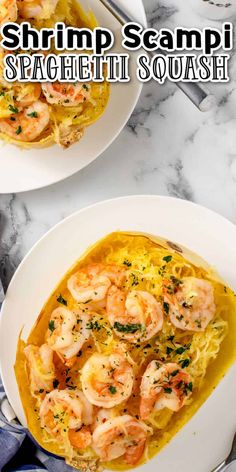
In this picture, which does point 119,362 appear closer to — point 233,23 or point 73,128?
point 73,128

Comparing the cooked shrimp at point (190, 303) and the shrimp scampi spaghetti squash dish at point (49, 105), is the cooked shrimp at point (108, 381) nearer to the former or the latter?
the cooked shrimp at point (190, 303)

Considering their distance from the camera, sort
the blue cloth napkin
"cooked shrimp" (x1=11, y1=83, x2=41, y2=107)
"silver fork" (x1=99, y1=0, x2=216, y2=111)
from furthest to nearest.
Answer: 1. the blue cloth napkin
2. "silver fork" (x1=99, y1=0, x2=216, y2=111)
3. "cooked shrimp" (x1=11, y1=83, x2=41, y2=107)

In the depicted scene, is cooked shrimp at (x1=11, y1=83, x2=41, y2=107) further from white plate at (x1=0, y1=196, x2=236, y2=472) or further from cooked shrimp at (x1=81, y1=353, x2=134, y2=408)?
cooked shrimp at (x1=81, y1=353, x2=134, y2=408)

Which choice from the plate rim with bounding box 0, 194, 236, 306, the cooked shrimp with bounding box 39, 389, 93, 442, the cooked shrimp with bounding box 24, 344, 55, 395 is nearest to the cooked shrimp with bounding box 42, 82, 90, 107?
the plate rim with bounding box 0, 194, 236, 306

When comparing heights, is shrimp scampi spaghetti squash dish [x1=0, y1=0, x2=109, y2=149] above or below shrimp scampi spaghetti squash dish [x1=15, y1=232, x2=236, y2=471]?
above

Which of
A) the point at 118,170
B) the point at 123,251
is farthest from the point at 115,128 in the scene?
the point at 123,251
